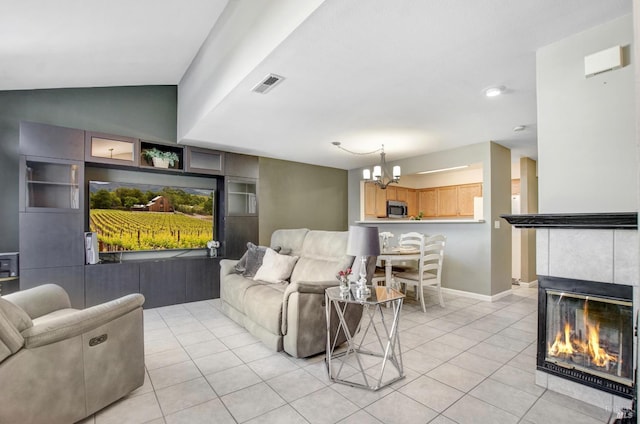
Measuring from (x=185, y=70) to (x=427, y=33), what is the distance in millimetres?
3307

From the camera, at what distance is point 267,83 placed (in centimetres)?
256

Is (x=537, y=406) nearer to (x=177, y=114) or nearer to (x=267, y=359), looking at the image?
(x=267, y=359)

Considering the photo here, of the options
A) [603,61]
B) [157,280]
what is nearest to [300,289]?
[603,61]

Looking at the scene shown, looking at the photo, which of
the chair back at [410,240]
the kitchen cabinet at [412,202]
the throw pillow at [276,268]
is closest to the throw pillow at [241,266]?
the throw pillow at [276,268]

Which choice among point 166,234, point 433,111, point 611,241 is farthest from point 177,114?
point 611,241

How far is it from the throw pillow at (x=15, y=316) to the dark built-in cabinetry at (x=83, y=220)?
7.64ft

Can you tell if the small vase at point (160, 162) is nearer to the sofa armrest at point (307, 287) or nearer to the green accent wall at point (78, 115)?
the green accent wall at point (78, 115)

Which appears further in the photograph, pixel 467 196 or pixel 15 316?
pixel 467 196

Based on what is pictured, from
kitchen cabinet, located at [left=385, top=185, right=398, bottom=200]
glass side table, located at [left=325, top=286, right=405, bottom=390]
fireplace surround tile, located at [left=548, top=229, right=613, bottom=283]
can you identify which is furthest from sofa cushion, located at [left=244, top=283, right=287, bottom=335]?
kitchen cabinet, located at [left=385, top=185, right=398, bottom=200]

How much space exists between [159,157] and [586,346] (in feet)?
15.8

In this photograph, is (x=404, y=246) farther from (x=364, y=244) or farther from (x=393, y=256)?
(x=364, y=244)

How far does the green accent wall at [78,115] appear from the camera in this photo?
134 inches

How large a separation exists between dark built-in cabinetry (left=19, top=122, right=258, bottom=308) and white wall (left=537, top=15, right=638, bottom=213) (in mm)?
4047

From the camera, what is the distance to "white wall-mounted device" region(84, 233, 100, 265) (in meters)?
3.64
